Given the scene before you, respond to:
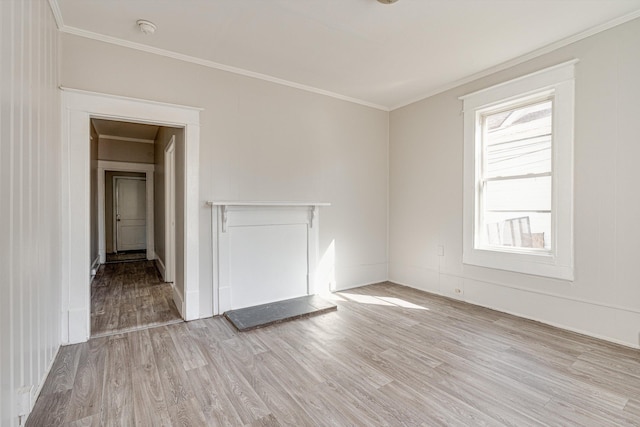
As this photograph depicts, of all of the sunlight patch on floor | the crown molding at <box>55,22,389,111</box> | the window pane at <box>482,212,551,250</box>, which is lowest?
the sunlight patch on floor

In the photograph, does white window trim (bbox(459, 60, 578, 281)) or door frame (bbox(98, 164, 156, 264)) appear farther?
door frame (bbox(98, 164, 156, 264))

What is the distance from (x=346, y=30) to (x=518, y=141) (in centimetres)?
214

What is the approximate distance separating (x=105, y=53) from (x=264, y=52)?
1398 mm

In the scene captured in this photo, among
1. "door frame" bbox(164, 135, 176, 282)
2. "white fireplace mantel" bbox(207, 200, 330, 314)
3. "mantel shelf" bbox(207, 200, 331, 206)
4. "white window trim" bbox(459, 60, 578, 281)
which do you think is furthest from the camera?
"door frame" bbox(164, 135, 176, 282)

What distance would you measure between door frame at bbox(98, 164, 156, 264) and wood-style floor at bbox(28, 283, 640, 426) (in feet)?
14.7

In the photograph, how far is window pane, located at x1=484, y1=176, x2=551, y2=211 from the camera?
10.1ft

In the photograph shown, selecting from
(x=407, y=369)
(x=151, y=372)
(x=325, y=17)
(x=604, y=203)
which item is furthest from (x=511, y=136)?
(x=151, y=372)

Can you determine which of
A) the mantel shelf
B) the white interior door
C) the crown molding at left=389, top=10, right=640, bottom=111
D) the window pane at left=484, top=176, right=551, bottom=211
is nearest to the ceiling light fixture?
the mantel shelf

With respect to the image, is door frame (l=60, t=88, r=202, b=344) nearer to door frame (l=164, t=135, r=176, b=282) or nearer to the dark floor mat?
the dark floor mat

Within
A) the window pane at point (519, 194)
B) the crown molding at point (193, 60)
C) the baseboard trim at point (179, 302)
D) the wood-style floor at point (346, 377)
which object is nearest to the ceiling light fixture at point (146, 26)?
the crown molding at point (193, 60)

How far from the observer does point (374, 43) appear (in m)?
2.88

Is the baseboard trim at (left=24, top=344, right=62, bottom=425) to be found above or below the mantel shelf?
below

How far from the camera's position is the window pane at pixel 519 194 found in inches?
121

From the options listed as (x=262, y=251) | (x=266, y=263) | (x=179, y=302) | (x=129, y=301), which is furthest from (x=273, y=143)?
(x=129, y=301)
